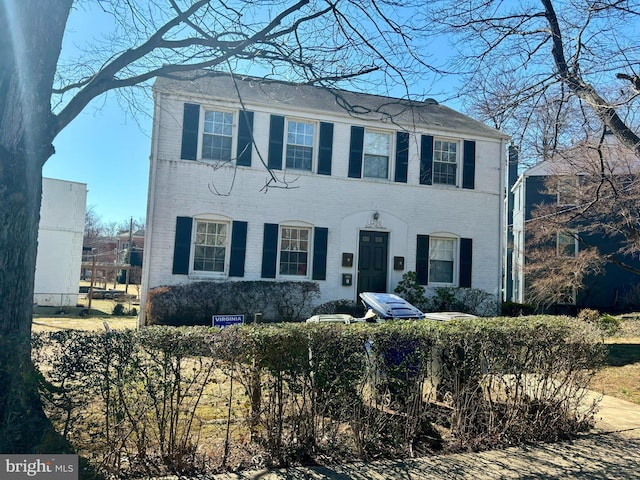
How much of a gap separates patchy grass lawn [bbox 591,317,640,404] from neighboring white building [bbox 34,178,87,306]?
1573 cm

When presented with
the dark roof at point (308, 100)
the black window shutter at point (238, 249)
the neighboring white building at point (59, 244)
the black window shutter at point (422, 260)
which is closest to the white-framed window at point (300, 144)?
the dark roof at point (308, 100)

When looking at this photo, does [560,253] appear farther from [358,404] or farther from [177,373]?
[177,373]

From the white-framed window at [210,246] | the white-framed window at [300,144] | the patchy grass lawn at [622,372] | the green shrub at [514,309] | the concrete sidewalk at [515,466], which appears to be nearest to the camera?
the concrete sidewalk at [515,466]

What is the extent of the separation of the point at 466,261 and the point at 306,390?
11.7 meters

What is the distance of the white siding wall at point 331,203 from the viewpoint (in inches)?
475

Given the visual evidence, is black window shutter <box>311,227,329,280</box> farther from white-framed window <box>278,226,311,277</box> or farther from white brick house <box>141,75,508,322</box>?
white-framed window <box>278,226,311,277</box>

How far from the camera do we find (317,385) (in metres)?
3.92

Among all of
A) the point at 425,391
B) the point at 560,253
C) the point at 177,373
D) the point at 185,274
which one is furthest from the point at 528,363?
the point at 560,253

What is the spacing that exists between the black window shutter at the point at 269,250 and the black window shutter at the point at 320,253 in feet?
3.88

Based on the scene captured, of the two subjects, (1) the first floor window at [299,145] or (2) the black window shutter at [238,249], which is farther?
(1) the first floor window at [299,145]

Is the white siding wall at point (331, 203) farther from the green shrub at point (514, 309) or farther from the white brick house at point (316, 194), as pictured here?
the green shrub at point (514, 309)

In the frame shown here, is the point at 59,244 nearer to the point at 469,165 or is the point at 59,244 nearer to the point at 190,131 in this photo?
the point at 190,131

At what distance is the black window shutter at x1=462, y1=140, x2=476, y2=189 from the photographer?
14.6 meters

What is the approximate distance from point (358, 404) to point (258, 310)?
837 centimetres
